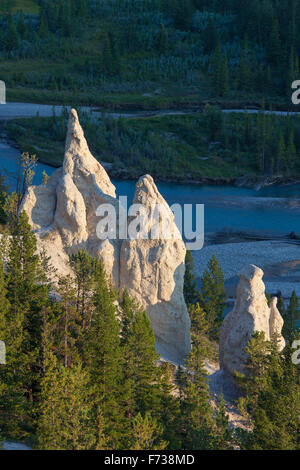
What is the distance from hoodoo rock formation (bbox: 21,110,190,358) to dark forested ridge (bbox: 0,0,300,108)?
107689 mm

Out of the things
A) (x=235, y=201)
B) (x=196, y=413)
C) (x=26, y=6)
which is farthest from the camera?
(x=26, y=6)

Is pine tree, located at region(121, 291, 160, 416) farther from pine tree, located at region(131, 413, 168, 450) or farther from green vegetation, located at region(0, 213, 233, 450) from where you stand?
pine tree, located at region(131, 413, 168, 450)

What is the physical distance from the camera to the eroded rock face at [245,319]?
112 ft

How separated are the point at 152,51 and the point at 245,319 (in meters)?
143

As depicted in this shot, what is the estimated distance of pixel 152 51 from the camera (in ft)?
559

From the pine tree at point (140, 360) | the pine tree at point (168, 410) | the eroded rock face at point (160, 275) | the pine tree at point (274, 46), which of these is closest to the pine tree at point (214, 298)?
the eroded rock face at point (160, 275)

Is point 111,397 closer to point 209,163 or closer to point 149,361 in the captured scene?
point 149,361

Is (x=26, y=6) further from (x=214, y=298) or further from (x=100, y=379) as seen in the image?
(x=100, y=379)

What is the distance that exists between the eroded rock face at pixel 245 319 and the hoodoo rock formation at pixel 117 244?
2381 millimetres

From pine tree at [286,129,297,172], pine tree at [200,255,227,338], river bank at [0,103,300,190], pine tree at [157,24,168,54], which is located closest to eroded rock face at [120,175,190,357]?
pine tree at [200,255,227,338]

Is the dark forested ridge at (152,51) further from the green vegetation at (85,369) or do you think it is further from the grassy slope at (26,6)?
the green vegetation at (85,369)

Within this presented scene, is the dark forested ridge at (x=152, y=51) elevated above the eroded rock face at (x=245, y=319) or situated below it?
above

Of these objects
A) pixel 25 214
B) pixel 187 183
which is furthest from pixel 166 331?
pixel 187 183

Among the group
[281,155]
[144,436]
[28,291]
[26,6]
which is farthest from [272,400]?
[26,6]
